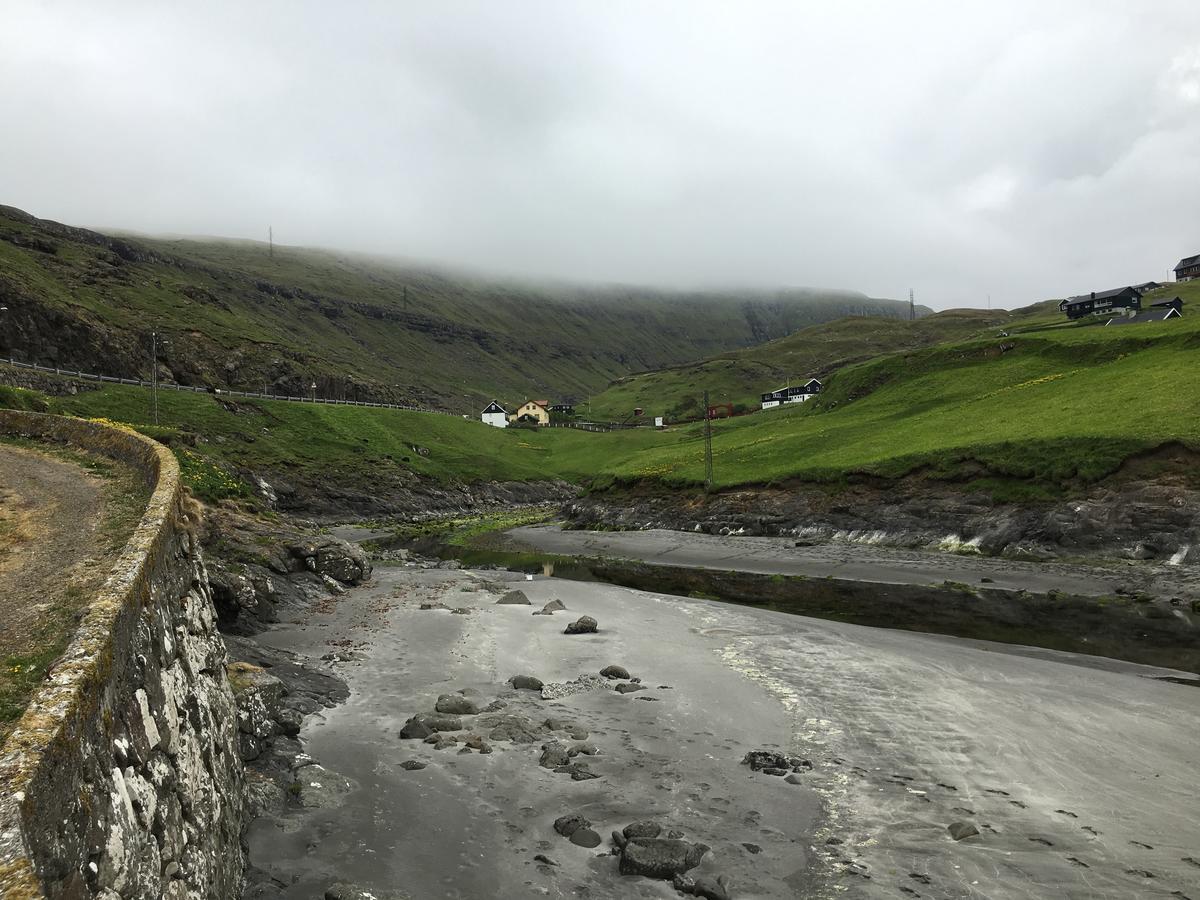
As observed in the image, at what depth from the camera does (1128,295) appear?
144 metres

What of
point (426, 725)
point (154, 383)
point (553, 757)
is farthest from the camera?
point (154, 383)

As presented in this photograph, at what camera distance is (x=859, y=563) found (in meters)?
51.1

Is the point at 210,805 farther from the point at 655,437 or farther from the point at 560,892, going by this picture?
the point at 655,437

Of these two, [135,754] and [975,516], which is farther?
[975,516]

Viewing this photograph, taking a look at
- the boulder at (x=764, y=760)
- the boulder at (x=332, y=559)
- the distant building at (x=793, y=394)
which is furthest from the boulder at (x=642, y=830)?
the distant building at (x=793, y=394)

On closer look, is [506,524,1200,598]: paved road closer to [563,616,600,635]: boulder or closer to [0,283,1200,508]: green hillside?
[0,283,1200,508]: green hillside

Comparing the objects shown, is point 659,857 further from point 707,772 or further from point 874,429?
point 874,429

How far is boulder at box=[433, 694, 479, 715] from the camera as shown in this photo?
22.1 m

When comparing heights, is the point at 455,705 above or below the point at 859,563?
above

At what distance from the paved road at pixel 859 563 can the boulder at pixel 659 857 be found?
35364 mm

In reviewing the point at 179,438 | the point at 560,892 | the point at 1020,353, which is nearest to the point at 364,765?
the point at 560,892

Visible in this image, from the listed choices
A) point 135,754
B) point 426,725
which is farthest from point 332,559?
point 135,754

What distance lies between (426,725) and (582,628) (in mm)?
13599

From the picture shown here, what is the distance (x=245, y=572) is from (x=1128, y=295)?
179156mm
